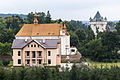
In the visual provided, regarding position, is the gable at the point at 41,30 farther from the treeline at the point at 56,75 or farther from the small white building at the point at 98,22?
the small white building at the point at 98,22

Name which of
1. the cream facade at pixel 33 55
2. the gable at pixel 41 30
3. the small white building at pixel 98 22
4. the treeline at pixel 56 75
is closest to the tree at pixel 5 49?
the gable at pixel 41 30

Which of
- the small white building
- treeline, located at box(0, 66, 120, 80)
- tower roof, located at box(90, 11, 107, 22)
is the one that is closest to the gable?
treeline, located at box(0, 66, 120, 80)

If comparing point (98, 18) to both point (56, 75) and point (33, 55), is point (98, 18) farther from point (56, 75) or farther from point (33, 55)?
point (56, 75)

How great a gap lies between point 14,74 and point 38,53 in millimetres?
13167

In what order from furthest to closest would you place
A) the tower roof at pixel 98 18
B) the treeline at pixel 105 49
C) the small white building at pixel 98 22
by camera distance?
the tower roof at pixel 98 18 < the small white building at pixel 98 22 < the treeline at pixel 105 49

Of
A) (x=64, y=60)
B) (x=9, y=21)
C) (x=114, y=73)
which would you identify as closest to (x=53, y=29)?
(x=64, y=60)

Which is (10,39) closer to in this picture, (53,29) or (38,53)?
(53,29)

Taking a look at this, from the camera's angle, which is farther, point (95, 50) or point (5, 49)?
point (95, 50)

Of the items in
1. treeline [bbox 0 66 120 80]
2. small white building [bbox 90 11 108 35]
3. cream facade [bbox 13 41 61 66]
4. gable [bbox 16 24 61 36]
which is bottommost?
treeline [bbox 0 66 120 80]

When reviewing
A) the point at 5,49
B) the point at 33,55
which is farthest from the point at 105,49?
the point at 5,49

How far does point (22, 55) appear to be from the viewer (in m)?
42.2

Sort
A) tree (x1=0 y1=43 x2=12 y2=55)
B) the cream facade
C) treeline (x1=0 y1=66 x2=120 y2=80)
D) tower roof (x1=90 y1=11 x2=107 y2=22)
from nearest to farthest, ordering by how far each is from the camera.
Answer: treeline (x1=0 y1=66 x2=120 y2=80), the cream facade, tree (x1=0 y1=43 x2=12 y2=55), tower roof (x1=90 y1=11 x2=107 y2=22)

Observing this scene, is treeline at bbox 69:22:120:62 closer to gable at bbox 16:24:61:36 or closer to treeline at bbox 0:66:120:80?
gable at bbox 16:24:61:36

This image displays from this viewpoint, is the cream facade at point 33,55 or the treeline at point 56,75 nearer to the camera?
the treeline at point 56,75
